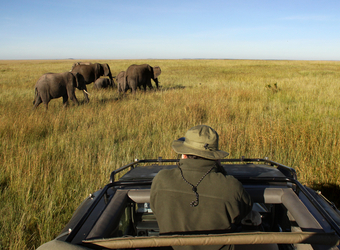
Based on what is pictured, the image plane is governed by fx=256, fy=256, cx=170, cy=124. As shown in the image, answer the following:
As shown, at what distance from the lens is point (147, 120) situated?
22.0 feet

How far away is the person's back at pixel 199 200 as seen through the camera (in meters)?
1.48

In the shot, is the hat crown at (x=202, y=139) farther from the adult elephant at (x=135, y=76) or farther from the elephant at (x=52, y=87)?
the adult elephant at (x=135, y=76)

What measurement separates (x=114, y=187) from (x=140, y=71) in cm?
1148

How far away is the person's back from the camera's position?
1.48 m

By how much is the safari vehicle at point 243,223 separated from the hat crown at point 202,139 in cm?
46

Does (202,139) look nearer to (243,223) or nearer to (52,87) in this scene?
(243,223)

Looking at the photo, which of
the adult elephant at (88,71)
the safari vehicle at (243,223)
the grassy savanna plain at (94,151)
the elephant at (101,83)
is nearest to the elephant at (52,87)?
the grassy savanna plain at (94,151)

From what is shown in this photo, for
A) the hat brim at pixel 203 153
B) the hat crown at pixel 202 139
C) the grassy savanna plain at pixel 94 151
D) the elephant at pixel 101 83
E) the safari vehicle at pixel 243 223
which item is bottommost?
the grassy savanna plain at pixel 94 151

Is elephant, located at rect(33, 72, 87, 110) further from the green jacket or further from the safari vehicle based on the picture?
the green jacket

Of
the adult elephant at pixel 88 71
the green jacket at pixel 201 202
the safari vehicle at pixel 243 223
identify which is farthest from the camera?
the adult elephant at pixel 88 71

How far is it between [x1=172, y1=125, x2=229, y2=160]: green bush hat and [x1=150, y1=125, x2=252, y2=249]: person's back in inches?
0.9

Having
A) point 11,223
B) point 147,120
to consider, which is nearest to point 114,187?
point 11,223

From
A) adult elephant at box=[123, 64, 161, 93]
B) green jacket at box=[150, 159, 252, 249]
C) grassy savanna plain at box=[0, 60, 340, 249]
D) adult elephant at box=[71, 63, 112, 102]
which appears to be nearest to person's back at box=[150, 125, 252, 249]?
green jacket at box=[150, 159, 252, 249]

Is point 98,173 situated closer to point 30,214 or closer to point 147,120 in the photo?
point 30,214
